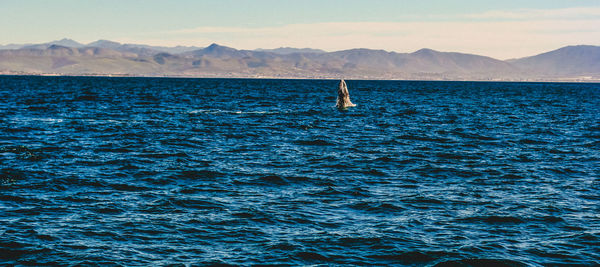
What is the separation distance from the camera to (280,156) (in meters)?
25.3

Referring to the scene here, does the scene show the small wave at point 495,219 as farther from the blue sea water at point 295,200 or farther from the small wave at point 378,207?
the small wave at point 378,207

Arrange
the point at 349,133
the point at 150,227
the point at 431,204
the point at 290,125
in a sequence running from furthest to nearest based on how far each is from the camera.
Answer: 1. the point at 290,125
2. the point at 349,133
3. the point at 431,204
4. the point at 150,227

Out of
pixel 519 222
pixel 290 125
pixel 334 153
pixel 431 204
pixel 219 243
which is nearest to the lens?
pixel 219 243

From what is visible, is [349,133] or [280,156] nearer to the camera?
[280,156]

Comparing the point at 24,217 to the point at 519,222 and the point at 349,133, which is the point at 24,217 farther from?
the point at 349,133

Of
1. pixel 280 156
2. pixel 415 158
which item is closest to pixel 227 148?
pixel 280 156

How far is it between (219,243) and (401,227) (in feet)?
14.8

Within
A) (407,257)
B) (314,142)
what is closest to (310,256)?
(407,257)

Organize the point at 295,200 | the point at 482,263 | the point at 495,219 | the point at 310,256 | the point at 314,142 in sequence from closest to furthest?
1. the point at 482,263
2. the point at 310,256
3. the point at 495,219
4. the point at 295,200
5. the point at 314,142

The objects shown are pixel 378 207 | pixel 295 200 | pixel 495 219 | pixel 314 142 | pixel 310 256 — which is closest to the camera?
pixel 310 256

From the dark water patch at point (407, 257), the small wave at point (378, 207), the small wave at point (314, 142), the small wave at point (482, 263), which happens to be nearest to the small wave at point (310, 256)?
the dark water patch at point (407, 257)

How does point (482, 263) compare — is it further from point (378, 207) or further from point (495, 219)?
point (378, 207)

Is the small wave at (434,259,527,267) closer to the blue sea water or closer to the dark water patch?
the blue sea water

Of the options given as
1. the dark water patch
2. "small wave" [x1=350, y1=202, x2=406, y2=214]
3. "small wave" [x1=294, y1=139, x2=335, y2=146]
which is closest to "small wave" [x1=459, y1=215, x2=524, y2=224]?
"small wave" [x1=350, y1=202, x2=406, y2=214]
